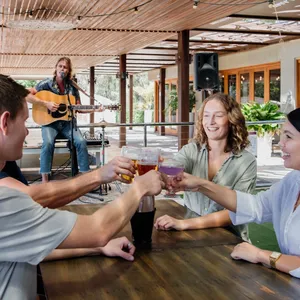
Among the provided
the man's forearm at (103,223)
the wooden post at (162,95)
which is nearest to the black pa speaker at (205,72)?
the man's forearm at (103,223)

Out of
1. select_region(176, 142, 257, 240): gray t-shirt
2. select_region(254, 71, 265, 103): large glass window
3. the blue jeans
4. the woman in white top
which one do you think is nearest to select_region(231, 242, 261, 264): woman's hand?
the woman in white top

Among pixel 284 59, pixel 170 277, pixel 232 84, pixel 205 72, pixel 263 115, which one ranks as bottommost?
pixel 170 277

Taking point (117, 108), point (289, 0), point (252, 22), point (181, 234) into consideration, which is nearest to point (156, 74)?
point (252, 22)

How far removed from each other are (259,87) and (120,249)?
1412 cm

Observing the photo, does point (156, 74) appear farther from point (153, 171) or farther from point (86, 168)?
point (153, 171)

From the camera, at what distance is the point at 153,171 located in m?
1.74

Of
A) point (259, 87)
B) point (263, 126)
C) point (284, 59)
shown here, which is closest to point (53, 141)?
point (263, 126)

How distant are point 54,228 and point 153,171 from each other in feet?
1.91

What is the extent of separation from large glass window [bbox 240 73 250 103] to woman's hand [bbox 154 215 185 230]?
14120 mm

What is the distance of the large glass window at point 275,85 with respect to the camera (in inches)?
557

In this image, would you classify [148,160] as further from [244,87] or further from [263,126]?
[244,87]

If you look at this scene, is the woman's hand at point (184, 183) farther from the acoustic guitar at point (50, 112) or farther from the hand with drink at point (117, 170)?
the acoustic guitar at point (50, 112)

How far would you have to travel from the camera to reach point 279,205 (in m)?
1.97

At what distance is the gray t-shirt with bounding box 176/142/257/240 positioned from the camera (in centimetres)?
254
